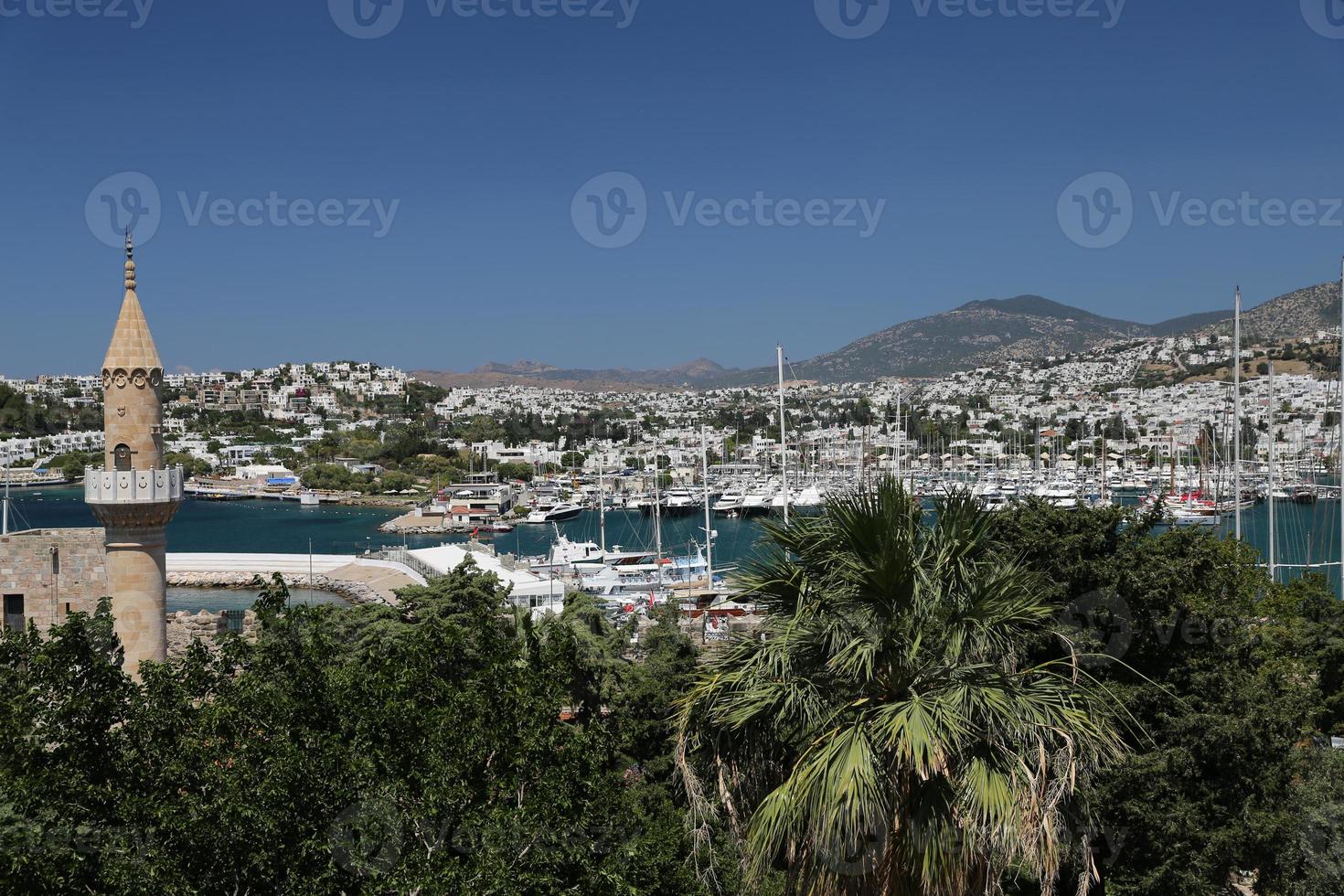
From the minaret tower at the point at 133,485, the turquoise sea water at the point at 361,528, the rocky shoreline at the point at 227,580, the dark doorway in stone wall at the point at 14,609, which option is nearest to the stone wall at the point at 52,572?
the dark doorway in stone wall at the point at 14,609

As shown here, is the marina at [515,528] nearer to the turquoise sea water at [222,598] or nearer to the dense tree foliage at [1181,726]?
the turquoise sea water at [222,598]

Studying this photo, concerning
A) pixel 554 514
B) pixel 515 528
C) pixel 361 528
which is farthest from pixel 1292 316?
pixel 361 528

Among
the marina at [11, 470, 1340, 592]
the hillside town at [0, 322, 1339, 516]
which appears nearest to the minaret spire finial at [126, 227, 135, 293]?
the marina at [11, 470, 1340, 592]

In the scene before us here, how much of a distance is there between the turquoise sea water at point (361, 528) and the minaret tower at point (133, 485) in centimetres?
3241

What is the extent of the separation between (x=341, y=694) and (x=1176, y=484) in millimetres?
59621

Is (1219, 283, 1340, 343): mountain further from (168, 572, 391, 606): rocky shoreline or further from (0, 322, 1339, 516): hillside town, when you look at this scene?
(168, 572, 391, 606): rocky shoreline

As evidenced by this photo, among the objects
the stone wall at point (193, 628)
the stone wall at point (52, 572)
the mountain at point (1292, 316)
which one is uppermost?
the mountain at point (1292, 316)

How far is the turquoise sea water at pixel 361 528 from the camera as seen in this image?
44594 millimetres

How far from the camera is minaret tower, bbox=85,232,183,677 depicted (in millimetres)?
9297

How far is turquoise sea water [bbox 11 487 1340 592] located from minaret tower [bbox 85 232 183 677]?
3241cm

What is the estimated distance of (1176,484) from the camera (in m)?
56.6

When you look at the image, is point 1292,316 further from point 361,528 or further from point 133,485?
point 133,485

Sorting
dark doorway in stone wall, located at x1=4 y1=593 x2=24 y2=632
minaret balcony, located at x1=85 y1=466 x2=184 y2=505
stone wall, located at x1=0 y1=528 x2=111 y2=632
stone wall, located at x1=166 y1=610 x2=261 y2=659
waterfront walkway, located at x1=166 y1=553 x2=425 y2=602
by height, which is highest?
minaret balcony, located at x1=85 y1=466 x2=184 y2=505

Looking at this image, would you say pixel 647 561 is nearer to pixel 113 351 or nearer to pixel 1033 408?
pixel 113 351
